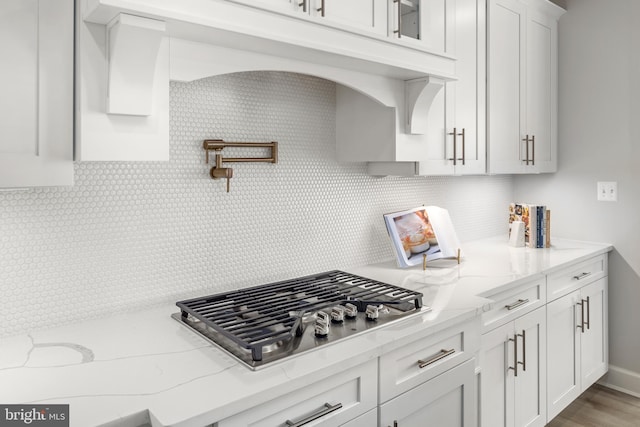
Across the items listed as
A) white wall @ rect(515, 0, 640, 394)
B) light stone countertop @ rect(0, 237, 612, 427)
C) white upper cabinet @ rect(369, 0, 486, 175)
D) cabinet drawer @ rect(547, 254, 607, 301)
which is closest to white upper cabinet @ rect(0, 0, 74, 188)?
light stone countertop @ rect(0, 237, 612, 427)

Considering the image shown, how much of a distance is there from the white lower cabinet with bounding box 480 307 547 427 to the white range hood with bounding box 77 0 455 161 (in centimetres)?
123

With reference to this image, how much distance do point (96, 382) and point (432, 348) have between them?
99 cm

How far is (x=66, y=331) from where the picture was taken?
1.39m

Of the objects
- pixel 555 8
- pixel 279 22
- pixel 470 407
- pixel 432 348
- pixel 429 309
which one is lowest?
pixel 470 407

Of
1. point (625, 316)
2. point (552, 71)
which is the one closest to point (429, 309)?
point (625, 316)

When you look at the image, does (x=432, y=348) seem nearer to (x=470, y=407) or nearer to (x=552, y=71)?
(x=470, y=407)

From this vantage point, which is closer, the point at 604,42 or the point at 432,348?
the point at 432,348

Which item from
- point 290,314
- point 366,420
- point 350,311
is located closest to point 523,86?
point 350,311

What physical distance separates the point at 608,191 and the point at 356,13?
213 cm

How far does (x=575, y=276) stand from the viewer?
255 centimetres

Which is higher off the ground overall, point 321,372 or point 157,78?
point 157,78

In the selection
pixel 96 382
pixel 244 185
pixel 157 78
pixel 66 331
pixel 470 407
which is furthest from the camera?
pixel 244 185

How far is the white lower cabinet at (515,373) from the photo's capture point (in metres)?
1.97

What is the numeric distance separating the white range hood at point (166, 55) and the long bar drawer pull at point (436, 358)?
1.00 metres
